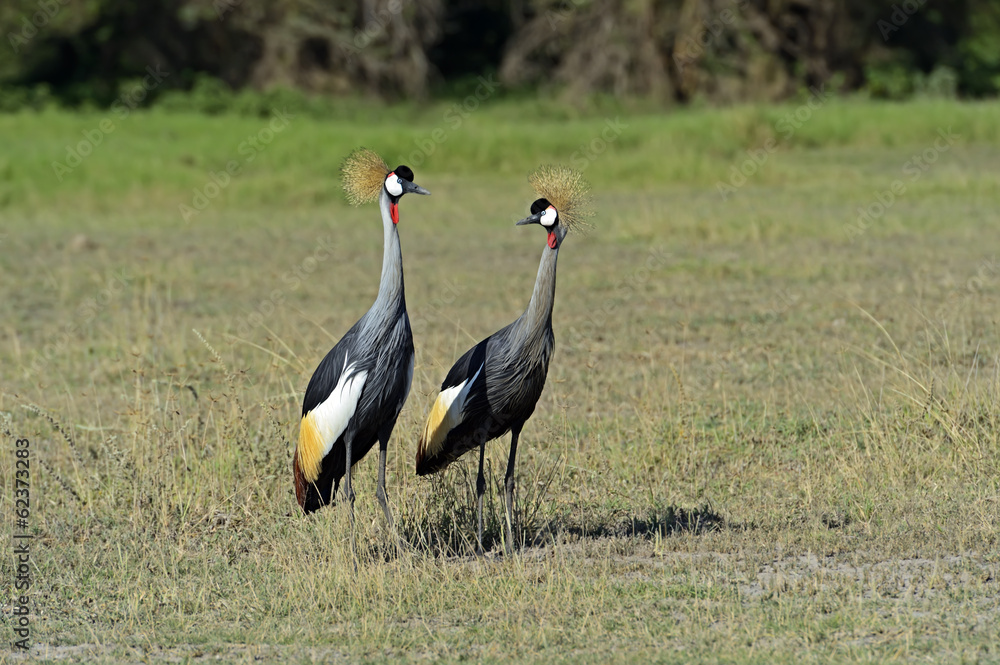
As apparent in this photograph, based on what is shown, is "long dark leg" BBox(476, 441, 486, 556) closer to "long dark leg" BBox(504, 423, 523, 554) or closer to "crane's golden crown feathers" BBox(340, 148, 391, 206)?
"long dark leg" BBox(504, 423, 523, 554)

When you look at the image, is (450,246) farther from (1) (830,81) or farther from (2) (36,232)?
(1) (830,81)

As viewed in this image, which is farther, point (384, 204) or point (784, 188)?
point (784, 188)

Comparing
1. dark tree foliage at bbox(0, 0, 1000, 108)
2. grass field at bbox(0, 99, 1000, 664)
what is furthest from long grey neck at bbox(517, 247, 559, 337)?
dark tree foliage at bbox(0, 0, 1000, 108)

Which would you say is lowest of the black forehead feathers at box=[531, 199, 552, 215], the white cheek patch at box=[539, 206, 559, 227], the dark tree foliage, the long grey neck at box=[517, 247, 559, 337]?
the long grey neck at box=[517, 247, 559, 337]

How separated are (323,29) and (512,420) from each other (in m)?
24.2

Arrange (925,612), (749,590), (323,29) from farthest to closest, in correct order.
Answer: (323,29) < (749,590) < (925,612)

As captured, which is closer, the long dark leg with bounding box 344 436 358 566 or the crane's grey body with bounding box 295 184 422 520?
the crane's grey body with bounding box 295 184 422 520

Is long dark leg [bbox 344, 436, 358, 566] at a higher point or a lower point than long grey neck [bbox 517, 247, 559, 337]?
lower

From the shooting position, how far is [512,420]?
5449mm

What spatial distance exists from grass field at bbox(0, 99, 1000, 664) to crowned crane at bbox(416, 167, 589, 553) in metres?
0.54

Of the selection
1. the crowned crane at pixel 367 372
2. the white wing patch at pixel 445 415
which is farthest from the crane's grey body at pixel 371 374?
the white wing patch at pixel 445 415

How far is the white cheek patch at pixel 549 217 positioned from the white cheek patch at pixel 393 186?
1.96 feet

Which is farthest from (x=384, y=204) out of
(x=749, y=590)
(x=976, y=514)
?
(x=976, y=514)

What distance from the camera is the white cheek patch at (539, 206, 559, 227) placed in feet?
17.0
